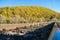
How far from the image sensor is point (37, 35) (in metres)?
4.51

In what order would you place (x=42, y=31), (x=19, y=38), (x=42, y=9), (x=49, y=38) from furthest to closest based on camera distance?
(x=42, y=9), (x=19, y=38), (x=42, y=31), (x=49, y=38)

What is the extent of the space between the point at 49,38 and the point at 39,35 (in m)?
0.57

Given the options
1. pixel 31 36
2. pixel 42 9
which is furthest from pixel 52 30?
pixel 42 9

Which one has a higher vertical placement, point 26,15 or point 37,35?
point 26,15

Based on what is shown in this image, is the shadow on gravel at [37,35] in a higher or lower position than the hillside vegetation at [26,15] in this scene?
lower

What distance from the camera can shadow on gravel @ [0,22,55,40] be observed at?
4141 millimetres

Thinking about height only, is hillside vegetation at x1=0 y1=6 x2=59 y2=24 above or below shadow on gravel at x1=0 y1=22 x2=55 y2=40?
above

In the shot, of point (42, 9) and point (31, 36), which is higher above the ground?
point (42, 9)

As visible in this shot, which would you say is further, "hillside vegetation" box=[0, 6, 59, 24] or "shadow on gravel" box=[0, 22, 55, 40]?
"hillside vegetation" box=[0, 6, 59, 24]

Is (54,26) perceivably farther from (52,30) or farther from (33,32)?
(33,32)

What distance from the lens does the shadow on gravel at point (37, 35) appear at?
4141 millimetres

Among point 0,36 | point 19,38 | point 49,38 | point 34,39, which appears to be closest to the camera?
point 49,38

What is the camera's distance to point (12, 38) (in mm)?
5164

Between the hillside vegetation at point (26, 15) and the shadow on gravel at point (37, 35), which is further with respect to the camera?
the hillside vegetation at point (26, 15)
